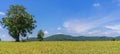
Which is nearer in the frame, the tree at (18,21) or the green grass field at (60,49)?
the green grass field at (60,49)

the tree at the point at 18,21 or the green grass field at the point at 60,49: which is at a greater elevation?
the tree at the point at 18,21

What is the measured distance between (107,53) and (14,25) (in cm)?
8305

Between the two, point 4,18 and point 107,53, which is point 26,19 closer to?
point 4,18

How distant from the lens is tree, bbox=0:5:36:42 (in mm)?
101688

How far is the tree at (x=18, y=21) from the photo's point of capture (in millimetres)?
101688

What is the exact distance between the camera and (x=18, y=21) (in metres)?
102

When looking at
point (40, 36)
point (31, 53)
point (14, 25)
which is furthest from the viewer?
point (40, 36)

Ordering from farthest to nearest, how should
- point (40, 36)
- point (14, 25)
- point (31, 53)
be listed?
point (40, 36) < point (14, 25) < point (31, 53)

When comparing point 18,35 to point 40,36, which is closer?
point 18,35

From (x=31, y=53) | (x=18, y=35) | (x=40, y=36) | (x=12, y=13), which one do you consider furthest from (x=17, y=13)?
(x=31, y=53)

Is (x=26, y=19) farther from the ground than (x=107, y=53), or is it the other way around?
(x=26, y=19)

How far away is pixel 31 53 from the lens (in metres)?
20.6

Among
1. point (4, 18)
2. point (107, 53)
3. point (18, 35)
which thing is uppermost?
point (4, 18)

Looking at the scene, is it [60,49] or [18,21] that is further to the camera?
[18,21]
